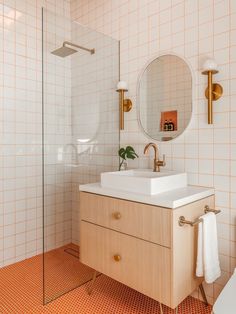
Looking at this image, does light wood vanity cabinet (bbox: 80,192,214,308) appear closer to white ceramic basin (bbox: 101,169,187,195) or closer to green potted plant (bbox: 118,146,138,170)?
white ceramic basin (bbox: 101,169,187,195)

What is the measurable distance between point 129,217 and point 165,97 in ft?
3.12

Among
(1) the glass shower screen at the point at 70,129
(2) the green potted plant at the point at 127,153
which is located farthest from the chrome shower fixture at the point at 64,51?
(2) the green potted plant at the point at 127,153

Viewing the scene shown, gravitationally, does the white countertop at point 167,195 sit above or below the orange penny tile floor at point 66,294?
above

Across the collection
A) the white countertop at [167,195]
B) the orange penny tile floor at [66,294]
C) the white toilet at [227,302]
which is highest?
the white countertop at [167,195]

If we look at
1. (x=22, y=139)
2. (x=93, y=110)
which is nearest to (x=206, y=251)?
(x=93, y=110)

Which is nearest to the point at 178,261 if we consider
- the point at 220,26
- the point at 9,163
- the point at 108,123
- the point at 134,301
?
the point at 134,301

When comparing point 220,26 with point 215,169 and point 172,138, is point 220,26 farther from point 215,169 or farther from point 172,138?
point 215,169

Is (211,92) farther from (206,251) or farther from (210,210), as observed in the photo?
(206,251)

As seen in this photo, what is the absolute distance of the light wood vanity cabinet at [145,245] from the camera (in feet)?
4.15

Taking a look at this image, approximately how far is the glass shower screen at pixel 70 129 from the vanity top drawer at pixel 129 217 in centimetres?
34

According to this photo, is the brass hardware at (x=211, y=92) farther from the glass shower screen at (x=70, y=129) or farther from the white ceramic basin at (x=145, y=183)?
the glass shower screen at (x=70, y=129)

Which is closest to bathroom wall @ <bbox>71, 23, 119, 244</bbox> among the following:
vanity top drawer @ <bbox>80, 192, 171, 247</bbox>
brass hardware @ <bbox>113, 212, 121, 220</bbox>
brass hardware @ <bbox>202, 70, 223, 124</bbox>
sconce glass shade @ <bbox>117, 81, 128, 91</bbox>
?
sconce glass shade @ <bbox>117, 81, 128, 91</bbox>

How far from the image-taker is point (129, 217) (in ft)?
4.68

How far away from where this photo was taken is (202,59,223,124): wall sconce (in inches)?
59.8
